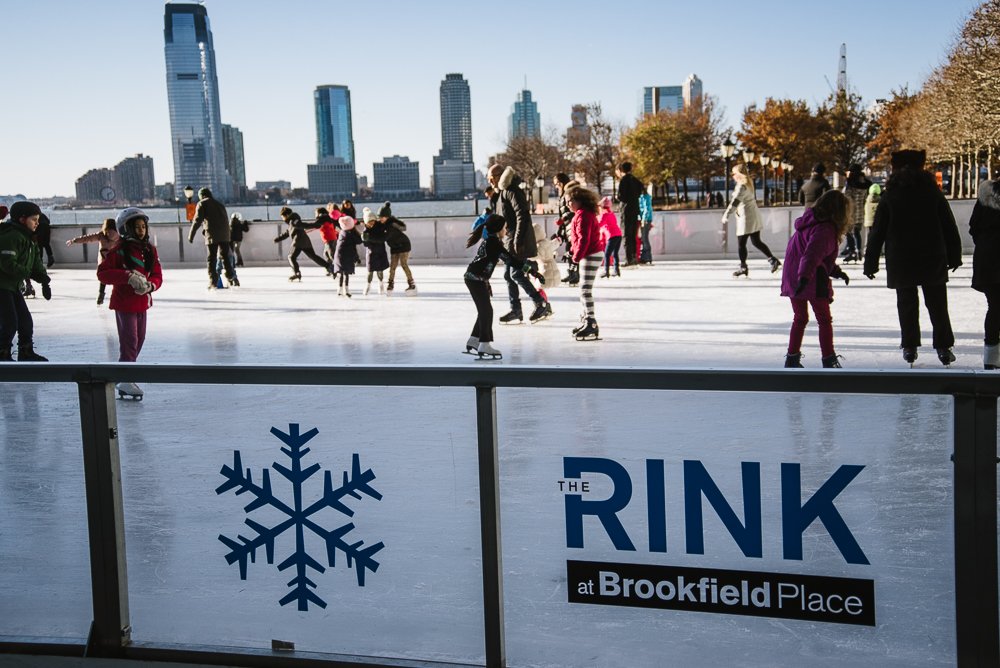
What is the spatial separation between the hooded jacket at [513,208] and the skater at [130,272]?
139 inches

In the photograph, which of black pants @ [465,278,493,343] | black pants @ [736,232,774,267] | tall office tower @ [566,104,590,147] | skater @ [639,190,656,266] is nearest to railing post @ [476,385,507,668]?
black pants @ [465,278,493,343]

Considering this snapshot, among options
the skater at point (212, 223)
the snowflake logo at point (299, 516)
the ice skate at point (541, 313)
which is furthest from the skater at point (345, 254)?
the snowflake logo at point (299, 516)

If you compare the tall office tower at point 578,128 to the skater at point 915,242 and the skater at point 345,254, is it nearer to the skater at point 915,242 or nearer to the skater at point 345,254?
the skater at point 345,254

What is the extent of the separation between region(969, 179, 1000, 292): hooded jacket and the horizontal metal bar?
516 cm

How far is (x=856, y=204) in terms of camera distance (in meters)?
15.9

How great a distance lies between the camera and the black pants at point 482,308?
26.5ft

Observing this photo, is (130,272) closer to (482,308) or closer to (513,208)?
(482,308)

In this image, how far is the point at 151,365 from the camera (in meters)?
2.58

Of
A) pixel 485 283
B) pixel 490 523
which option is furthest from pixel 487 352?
pixel 490 523

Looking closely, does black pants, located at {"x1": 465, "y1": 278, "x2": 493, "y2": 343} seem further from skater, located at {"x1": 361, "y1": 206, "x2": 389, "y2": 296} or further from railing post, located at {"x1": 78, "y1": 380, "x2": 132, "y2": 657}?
skater, located at {"x1": 361, "y1": 206, "x2": 389, "y2": 296}

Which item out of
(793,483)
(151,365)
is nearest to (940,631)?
(793,483)

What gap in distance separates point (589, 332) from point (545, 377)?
23.2ft

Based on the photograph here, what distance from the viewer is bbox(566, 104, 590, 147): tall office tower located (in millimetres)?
79250

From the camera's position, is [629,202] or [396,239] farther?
[629,202]
